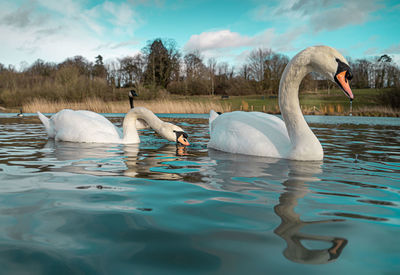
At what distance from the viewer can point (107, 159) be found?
421 cm

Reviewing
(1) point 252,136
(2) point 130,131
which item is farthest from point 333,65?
(2) point 130,131

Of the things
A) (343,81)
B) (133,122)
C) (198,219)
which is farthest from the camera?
(133,122)

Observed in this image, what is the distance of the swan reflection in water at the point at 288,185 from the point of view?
148 cm

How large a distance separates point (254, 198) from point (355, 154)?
10.3ft

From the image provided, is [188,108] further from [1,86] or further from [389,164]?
[1,86]

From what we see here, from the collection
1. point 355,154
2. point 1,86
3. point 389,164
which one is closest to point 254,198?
point 389,164

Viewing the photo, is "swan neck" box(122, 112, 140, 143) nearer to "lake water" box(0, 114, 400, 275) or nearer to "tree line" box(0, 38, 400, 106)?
"lake water" box(0, 114, 400, 275)

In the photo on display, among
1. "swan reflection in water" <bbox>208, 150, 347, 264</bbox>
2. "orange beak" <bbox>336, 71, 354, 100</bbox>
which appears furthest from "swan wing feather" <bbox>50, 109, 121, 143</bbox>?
"orange beak" <bbox>336, 71, 354, 100</bbox>

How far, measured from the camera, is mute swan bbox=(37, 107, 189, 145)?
5703mm

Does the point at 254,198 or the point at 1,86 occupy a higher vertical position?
the point at 1,86

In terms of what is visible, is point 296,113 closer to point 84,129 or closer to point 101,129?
point 101,129

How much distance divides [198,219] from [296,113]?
246 cm

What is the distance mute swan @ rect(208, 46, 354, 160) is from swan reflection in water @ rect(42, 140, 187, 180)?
3.32 feet

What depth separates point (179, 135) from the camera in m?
5.50
